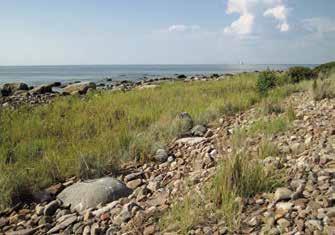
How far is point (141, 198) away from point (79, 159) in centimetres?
158

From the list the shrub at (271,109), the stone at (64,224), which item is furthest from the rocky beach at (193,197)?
the shrub at (271,109)

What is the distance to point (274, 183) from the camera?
3684 mm

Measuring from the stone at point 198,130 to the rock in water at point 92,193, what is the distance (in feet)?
10.3

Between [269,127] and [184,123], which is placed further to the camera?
[184,123]

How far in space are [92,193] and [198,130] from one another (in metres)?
3.72

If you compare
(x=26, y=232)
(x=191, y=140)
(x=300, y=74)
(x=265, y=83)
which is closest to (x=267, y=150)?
Result: (x=191, y=140)

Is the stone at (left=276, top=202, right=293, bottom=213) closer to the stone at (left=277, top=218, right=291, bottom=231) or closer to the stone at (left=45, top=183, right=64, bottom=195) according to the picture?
the stone at (left=277, top=218, right=291, bottom=231)

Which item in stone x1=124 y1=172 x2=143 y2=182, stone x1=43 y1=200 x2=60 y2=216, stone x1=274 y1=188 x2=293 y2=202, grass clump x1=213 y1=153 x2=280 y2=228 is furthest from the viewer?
stone x1=124 y1=172 x2=143 y2=182

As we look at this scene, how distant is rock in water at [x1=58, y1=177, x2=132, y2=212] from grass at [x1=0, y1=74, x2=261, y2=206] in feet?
2.06

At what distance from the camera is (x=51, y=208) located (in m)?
4.17

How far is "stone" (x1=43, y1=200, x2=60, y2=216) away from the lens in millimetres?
4111

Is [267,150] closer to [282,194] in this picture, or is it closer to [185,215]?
[282,194]

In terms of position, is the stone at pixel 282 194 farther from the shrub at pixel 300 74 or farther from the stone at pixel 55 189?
the shrub at pixel 300 74

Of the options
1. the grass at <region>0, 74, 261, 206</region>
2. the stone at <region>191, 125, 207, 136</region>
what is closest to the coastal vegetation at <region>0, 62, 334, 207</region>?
the grass at <region>0, 74, 261, 206</region>
